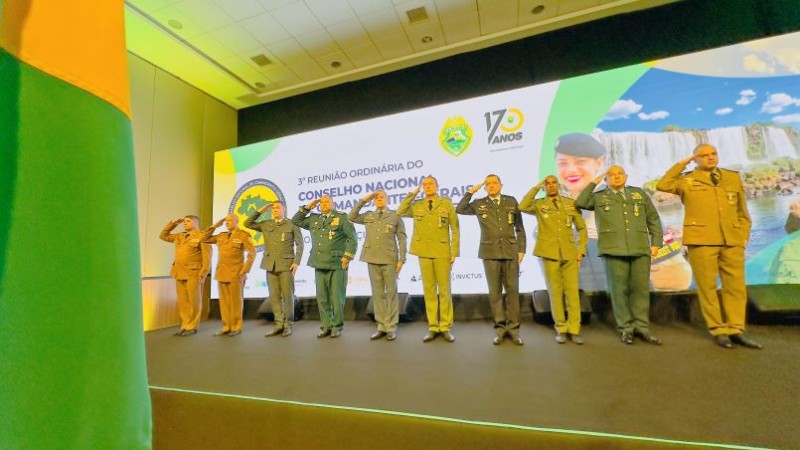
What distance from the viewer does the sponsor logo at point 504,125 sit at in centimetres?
354

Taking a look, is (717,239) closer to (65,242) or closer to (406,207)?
(406,207)

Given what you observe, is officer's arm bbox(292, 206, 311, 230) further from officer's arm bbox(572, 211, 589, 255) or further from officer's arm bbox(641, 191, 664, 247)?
officer's arm bbox(641, 191, 664, 247)

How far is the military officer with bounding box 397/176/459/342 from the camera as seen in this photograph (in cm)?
298

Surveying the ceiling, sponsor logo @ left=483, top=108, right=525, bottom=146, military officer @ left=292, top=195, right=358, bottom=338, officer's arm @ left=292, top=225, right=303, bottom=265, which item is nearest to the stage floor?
military officer @ left=292, top=195, right=358, bottom=338

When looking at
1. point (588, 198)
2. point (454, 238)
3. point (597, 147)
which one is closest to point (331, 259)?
point (454, 238)

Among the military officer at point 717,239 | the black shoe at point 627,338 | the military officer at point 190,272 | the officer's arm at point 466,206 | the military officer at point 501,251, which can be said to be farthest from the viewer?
the military officer at point 190,272

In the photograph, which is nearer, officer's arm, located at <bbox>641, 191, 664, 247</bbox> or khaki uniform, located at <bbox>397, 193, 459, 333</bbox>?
officer's arm, located at <bbox>641, 191, 664, 247</bbox>

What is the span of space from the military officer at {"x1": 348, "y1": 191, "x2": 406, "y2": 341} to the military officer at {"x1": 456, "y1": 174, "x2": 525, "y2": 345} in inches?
29.3

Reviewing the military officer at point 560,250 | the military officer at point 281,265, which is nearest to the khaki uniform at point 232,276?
the military officer at point 281,265

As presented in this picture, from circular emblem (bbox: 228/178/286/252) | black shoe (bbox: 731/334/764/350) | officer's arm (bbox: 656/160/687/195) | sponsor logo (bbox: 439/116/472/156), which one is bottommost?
black shoe (bbox: 731/334/764/350)

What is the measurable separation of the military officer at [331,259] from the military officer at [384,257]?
24 cm

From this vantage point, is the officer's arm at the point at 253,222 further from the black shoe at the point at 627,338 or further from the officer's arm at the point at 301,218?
the black shoe at the point at 627,338

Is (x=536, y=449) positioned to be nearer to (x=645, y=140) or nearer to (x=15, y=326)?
(x=15, y=326)

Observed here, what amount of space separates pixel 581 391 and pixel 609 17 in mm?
4002
